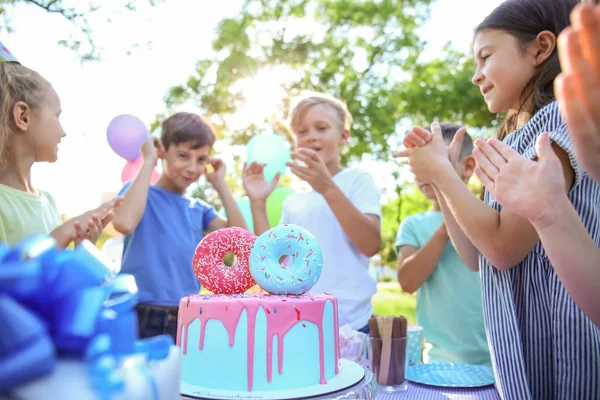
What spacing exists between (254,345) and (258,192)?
68.3 inches

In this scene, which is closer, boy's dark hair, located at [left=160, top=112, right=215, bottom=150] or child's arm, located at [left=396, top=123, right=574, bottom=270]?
child's arm, located at [left=396, top=123, right=574, bottom=270]

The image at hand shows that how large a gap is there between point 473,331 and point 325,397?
1.24 m

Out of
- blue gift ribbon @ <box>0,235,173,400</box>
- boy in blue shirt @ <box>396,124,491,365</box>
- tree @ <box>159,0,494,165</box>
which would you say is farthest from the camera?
tree @ <box>159,0,494,165</box>

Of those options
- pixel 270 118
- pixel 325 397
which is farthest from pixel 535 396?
pixel 270 118

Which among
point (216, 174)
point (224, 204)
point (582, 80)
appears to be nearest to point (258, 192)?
point (224, 204)

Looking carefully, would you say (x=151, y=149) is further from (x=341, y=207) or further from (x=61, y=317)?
(x=61, y=317)

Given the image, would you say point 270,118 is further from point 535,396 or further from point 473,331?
point 535,396

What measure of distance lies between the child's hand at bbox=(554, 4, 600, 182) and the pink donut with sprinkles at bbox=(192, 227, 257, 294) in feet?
3.65

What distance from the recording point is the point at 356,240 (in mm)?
2328

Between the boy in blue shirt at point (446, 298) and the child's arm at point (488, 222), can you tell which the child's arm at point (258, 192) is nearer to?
the boy in blue shirt at point (446, 298)

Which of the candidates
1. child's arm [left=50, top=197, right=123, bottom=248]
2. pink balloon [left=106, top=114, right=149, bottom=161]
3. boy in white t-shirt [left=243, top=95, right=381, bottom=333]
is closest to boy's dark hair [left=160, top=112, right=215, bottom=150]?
pink balloon [left=106, top=114, right=149, bottom=161]

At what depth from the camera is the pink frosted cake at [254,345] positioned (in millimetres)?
1319

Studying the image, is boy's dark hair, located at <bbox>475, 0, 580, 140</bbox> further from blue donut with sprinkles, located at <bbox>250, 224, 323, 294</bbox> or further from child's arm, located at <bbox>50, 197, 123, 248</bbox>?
child's arm, located at <bbox>50, 197, 123, 248</bbox>

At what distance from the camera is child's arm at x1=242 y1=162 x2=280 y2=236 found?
9.28ft
